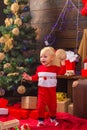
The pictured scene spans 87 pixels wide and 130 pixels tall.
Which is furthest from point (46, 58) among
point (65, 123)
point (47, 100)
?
point (65, 123)

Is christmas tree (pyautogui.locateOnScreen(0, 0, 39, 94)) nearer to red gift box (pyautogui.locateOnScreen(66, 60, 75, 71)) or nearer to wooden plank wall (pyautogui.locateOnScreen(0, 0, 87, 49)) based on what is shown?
wooden plank wall (pyautogui.locateOnScreen(0, 0, 87, 49))

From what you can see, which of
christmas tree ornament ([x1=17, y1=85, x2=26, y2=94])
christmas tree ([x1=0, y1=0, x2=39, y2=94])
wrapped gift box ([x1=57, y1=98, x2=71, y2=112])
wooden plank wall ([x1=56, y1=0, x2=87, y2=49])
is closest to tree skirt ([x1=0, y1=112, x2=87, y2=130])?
wrapped gift box ([x1=57, y1=98, x2=71, y2=112])

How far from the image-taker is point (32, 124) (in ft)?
9.98

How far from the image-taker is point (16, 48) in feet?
12.4

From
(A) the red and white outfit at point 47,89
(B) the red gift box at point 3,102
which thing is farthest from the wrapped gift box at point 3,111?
(A) the red and white outfit at point 47,89

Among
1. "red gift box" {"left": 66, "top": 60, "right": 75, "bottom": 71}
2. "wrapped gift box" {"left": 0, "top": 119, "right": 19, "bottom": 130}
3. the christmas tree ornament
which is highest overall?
"red gift box" {"left": 66, "top": 60, "right": 75, "bottom": 71}

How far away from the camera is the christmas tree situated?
3658 mm

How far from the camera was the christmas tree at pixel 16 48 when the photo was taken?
144 inches

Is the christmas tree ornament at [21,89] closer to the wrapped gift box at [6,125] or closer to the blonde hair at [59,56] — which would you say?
the blonde hair at [59,56]

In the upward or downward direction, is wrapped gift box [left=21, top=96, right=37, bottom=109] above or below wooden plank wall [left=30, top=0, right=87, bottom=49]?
below

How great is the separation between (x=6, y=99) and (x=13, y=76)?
38 centimetres

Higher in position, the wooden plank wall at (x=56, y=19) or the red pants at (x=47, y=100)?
the wooden plank wall at (x=56, y=19)

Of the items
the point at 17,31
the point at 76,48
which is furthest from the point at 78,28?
the point at 17,31

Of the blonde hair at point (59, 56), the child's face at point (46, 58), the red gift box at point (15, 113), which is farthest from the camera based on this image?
the red gift box at point (15, 113)
